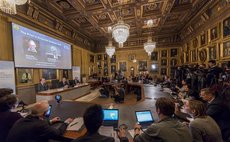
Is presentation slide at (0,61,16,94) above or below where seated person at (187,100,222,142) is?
above

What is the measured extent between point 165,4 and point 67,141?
778 centimetres

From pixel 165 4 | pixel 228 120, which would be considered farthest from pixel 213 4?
pixel 228 120

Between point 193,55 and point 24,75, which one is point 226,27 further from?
point 24,75

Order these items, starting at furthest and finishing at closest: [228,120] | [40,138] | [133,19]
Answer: [133,19] < [228,120] < [40,138]

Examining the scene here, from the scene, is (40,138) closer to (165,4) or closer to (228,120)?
(228,120)

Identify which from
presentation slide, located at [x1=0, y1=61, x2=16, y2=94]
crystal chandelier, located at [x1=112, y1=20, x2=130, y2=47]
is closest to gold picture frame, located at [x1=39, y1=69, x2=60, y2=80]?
presentation slide, located at [x1=0, y1=61, x2=16, y2=94]

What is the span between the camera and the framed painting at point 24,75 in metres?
6.09

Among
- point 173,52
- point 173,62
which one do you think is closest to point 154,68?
point 173,62

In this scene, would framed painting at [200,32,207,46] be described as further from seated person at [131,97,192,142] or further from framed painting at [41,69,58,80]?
framed painting at [41,69,58,80]

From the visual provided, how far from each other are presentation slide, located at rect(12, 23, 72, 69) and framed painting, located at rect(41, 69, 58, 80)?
26cm

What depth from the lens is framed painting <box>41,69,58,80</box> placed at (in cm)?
773

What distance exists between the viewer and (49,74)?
323 inches

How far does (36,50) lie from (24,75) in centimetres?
147

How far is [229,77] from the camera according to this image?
12.5ft
